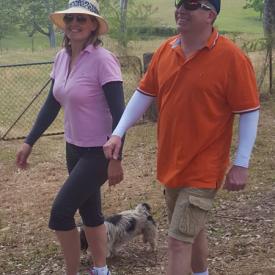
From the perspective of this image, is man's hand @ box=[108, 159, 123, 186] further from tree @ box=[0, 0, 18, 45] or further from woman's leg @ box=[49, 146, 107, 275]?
tree @ box=[0, 0, 18, 45]

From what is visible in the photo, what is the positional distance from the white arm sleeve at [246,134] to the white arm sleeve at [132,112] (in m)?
0.54

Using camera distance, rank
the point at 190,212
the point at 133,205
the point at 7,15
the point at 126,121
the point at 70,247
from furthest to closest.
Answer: the point at 7,15
the point at 133,205
the point at 70,247
the point at 126,121
the point at 190,212

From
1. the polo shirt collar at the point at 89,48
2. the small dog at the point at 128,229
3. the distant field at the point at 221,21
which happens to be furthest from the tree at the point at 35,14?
the polo shirt collar at the point at 89,48

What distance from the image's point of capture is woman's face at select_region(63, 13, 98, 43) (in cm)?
298

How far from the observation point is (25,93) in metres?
12.2

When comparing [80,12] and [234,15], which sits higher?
[80,12]

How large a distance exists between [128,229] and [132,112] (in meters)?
1.42

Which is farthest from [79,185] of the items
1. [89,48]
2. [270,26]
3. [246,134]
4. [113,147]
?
[270,26]

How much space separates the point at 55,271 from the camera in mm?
3779

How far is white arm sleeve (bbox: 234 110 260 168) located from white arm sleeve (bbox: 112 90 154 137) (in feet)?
1.78

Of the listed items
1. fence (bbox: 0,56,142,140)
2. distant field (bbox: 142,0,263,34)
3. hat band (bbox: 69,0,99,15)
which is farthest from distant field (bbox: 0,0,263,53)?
hat band (bbox: 69,0,99,15)

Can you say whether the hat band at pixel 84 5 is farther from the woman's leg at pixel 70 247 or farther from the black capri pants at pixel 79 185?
the woman's leg at pixel 70 247

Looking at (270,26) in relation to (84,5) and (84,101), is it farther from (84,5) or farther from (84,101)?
(84,101)

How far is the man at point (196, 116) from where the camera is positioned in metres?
2.46
